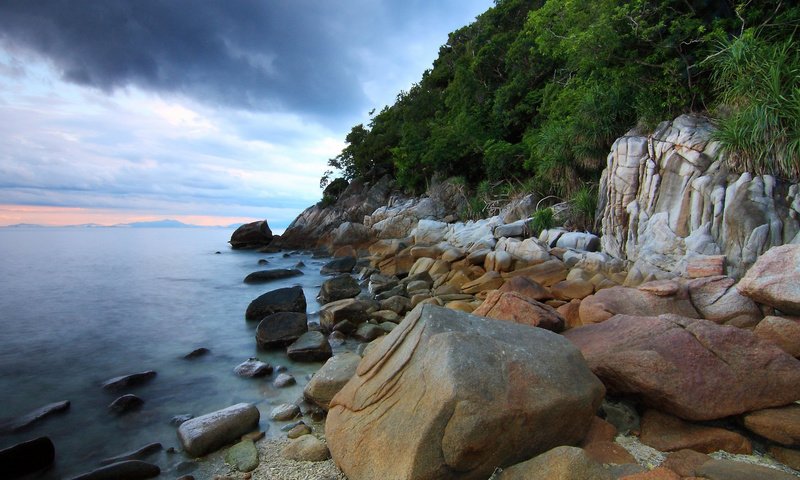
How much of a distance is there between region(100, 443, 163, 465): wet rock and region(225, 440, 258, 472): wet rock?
0.91 m

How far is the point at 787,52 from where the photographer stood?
8.40m

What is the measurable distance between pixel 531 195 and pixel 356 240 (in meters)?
10.5

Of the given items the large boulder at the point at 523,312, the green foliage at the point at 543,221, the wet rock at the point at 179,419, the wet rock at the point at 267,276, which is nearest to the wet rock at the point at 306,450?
the wet rock at the point at 179,419

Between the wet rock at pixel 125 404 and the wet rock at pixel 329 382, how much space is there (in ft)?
7.78

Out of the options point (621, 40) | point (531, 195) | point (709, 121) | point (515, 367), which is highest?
point (621, 40)

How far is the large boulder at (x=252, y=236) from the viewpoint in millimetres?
33062

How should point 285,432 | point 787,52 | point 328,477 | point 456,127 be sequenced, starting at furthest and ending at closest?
point 456,127, point 787,52, point 285,432, point 328,477

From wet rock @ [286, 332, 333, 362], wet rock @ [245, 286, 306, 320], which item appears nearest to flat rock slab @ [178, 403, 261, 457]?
wet rock @ [286, 332, 333, 362]

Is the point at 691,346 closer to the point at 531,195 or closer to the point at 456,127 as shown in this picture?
the point at 531,195

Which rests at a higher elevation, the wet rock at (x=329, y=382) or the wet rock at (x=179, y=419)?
the wet rock at (x=329, y=382)

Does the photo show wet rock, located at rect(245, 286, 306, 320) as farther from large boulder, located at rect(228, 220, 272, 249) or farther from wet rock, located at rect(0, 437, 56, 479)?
large boulder, located at rect(228, 220, 272, 249)

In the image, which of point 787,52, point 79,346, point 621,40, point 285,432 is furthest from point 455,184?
point 285,432

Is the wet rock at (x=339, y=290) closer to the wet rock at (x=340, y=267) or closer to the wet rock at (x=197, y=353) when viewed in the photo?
the wet rock at (x=197, y=353)

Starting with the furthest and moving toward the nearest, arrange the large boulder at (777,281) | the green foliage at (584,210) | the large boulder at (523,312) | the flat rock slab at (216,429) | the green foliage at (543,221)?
1. the green foliage at (543,221)
2. the green foliage at (584,210)
3. the large boulder at (523,312)
4. the large boulder at (777,281)
5. the flat rock slab at (216,429)
